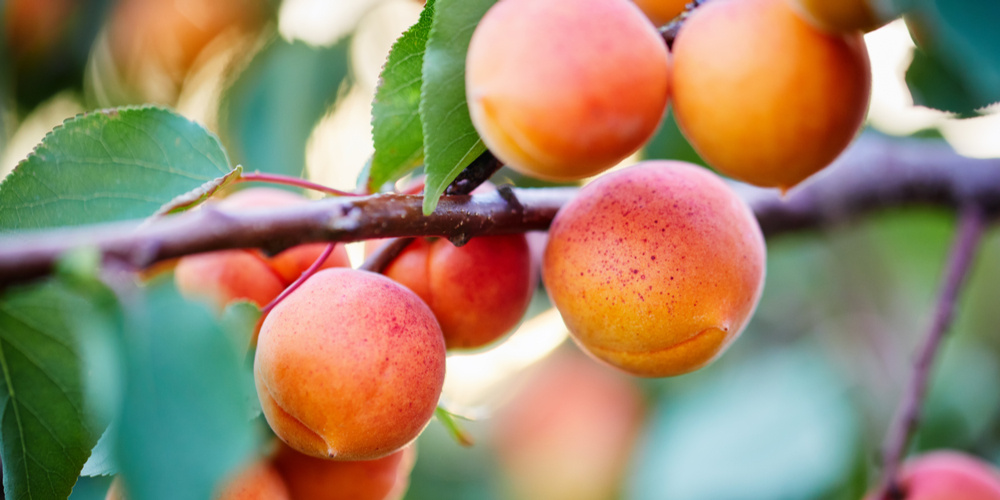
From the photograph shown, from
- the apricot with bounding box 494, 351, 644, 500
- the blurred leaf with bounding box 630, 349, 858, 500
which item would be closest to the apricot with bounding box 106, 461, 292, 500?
the blurred leaf with bounding box 630, 349, 858, 500

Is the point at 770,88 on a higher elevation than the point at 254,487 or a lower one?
higher

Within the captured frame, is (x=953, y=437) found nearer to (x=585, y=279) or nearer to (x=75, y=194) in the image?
(x=585, y=279)

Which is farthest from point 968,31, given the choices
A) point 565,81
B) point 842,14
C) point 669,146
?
point 669,146

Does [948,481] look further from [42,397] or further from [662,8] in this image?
[42,397]

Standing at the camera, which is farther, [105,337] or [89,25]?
[89,25]

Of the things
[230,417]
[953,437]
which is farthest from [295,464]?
[953,437]

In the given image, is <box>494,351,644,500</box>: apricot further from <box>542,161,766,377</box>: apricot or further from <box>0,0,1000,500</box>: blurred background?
<box>542,161,766,377</box>: apricot

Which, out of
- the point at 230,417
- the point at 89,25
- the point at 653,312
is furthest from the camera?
the point at 89,25
